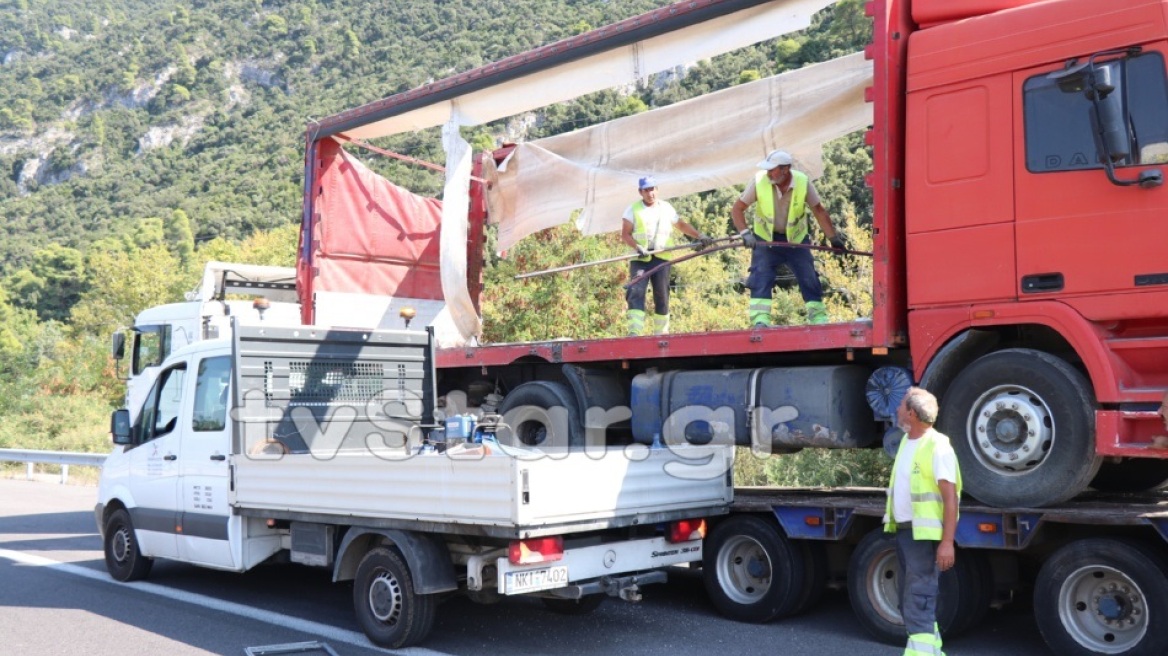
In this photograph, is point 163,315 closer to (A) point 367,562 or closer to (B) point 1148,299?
(A) point 367,562

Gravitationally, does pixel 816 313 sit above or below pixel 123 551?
above

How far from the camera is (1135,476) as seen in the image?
23.6 feet

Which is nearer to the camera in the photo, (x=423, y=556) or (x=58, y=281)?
(x=423, y=556)

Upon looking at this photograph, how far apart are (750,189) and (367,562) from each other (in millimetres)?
3904

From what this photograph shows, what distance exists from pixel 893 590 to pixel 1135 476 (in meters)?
2.09

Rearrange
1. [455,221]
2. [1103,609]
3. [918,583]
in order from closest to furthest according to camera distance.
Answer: [918,583] < [1103,609] < [455,221]

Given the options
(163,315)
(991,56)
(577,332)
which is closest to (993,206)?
A: (991,56)

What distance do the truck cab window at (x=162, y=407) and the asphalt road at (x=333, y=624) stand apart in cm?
123

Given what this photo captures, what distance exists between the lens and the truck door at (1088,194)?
5.56 metres

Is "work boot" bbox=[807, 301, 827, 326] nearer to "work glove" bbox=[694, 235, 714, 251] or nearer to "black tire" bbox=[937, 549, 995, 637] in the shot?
"work glove" bbox=[694, 235, 714, 251]

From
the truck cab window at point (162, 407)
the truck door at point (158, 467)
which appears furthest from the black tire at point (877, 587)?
the truck cab window at point (162, 407)

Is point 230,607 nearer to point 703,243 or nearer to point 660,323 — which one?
point 660,323

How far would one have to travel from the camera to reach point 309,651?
20.6ft

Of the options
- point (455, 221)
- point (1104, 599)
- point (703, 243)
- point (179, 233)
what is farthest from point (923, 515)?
point (179, 233)
